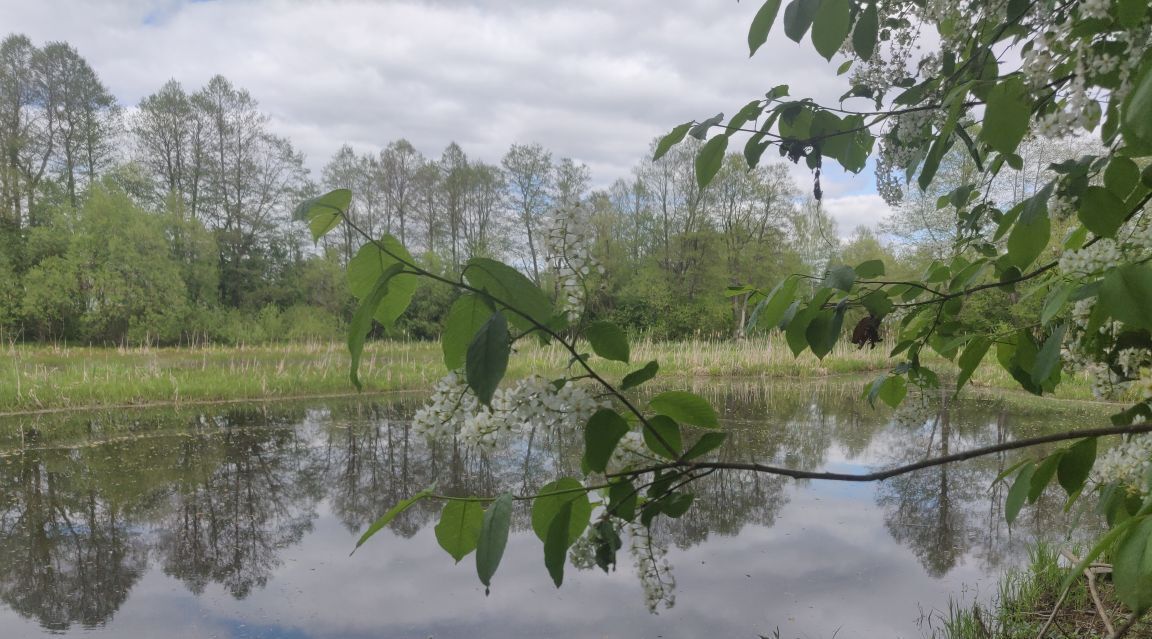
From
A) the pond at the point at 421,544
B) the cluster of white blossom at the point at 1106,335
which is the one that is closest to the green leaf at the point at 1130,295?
the cluster of white blossom at the point at 1106,335

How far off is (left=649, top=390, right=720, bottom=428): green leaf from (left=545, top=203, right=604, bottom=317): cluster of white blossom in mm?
155

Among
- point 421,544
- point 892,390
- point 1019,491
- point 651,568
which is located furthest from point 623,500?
point 421,544

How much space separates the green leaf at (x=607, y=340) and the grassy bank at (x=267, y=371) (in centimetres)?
478

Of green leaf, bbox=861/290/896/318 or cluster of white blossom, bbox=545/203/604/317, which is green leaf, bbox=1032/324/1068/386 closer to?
green leaf, bbox=861/290/896/318

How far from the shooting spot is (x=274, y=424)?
5793mm

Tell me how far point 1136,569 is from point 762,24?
0.57 m

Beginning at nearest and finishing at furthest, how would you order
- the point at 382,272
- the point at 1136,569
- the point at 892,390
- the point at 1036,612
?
the point at 1136,569 < the point at 382,272 < the point at 892,390 < the point at 1036,612

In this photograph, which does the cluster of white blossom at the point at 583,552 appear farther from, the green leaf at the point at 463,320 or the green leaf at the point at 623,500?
the green leaf at the point at 463,320

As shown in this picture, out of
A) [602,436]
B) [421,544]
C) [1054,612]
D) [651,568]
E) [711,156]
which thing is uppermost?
[711,156]

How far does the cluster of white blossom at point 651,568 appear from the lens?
2.38 feet

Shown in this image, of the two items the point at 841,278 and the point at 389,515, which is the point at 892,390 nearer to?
the point at 841,278

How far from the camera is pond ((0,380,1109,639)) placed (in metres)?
2.28

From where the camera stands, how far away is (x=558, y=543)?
1.73 feet

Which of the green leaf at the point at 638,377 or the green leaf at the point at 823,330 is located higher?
the green leaf at the point at 823,330
